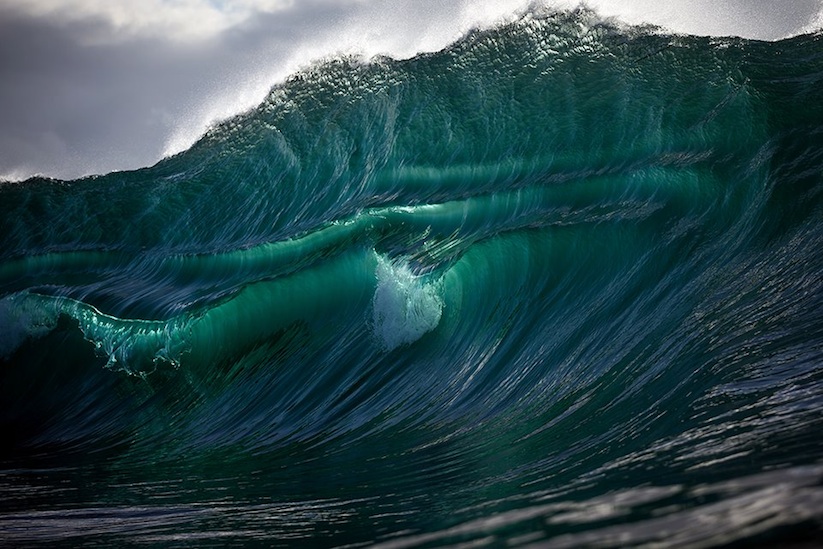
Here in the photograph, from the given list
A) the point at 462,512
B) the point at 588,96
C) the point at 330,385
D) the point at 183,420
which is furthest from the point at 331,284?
the point at 462,512

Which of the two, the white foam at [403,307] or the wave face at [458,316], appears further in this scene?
the white foam at [403,307]

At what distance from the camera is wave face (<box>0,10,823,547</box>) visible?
3.31 meters

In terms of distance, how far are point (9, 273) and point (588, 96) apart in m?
7.16

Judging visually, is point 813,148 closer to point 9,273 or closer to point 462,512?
point 462,512

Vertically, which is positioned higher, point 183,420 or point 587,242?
point 587,242

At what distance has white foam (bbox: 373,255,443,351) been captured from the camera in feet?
20.0

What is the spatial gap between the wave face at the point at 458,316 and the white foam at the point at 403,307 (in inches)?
1.0

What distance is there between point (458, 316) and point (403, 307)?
428mm

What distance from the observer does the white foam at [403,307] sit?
6102 mm

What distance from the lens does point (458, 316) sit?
6.04 meters

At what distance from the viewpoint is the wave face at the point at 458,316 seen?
3311 mm

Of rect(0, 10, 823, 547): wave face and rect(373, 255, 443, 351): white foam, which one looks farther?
rect(373, 255, 443, 351): white foam

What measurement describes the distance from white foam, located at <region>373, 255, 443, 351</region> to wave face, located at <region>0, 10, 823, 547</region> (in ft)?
0.09

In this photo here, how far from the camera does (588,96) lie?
764cm
